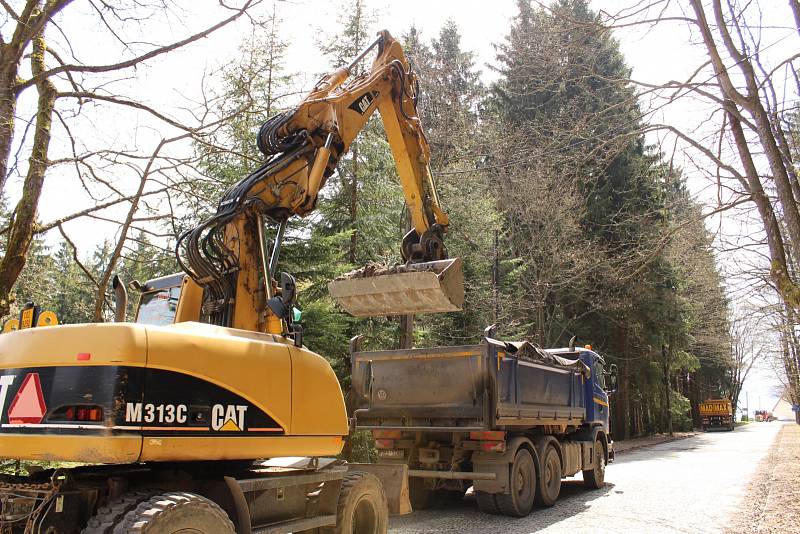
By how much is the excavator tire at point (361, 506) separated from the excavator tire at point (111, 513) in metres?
2.28

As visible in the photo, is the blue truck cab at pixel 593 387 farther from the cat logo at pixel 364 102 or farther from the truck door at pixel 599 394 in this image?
the cat logo at pixel 364 102

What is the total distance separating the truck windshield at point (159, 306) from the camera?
6742mm

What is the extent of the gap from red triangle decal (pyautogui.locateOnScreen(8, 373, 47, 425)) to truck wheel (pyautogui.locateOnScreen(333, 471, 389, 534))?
2960 millimetres

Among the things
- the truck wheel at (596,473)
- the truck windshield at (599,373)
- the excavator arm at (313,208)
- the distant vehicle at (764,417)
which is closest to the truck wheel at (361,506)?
the excavator arm at (313,208)

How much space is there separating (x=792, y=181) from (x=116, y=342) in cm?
954

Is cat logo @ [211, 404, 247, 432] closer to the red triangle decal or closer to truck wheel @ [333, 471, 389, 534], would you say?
the red triangle decal

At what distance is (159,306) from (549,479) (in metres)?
7.39

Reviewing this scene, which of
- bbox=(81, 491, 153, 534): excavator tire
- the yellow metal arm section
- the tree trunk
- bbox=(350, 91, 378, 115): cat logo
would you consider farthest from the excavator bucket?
the tree trunk

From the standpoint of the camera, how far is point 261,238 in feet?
21.1

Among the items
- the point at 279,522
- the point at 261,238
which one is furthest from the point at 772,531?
the point at 261,238

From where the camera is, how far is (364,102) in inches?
331

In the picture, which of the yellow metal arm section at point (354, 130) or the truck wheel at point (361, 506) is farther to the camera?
the yellow metal arm section at point (354, 130)

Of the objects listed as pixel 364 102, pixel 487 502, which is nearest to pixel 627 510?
pixel 487 502

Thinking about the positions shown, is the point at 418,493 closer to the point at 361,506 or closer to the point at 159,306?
the point at 361,506
